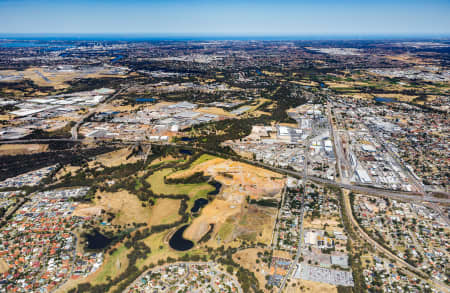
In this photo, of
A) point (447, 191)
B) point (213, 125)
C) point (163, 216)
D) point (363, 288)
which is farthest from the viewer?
point (213, 125)

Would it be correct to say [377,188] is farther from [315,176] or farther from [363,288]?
[363,288]

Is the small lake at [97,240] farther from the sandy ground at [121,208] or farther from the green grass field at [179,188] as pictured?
the green grass field at [179,188]

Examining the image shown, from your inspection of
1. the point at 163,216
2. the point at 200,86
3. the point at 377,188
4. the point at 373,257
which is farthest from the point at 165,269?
the point at 200,86

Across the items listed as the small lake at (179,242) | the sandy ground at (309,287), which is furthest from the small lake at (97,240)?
the sandy ground at (309,287)

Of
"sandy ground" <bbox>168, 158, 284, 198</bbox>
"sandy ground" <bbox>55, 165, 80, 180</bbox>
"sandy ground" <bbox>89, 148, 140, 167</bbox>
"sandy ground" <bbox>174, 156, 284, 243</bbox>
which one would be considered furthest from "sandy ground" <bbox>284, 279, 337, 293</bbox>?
"sandy ground" <bbox>55, 165, 80, 180</bbox>

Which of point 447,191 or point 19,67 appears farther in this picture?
point 19,67

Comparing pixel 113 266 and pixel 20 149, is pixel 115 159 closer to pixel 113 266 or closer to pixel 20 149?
pixel 20 149
